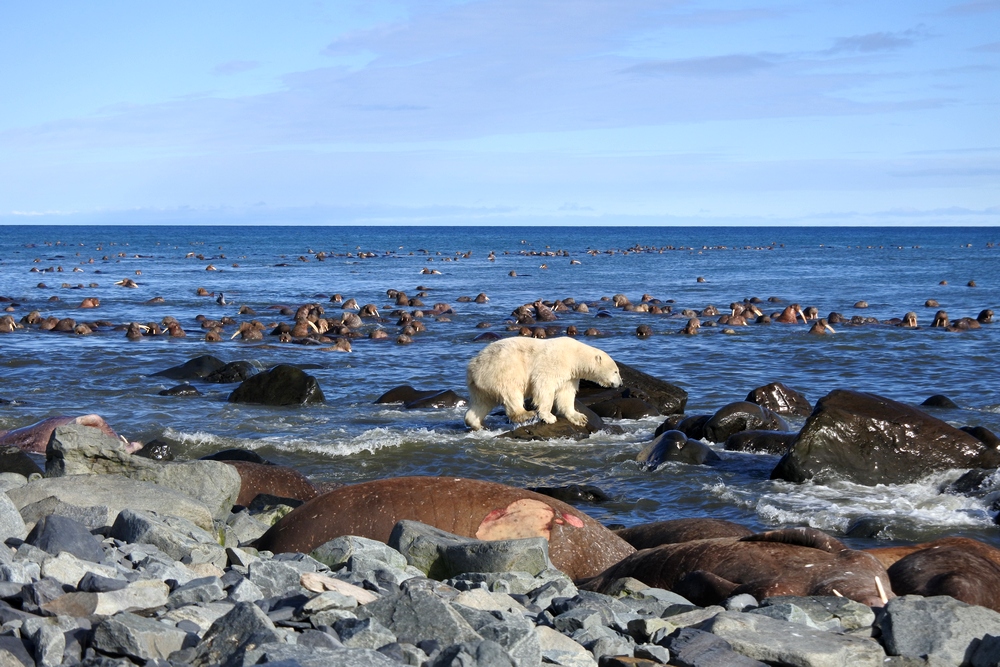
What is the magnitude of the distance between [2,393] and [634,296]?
30497 mm

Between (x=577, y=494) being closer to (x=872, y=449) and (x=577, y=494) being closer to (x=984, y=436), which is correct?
(x=872, y=449)

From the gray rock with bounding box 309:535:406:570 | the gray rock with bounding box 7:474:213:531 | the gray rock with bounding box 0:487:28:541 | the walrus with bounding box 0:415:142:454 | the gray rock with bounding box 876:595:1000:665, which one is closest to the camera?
the gray rock with bounding box 876:595:1000:665

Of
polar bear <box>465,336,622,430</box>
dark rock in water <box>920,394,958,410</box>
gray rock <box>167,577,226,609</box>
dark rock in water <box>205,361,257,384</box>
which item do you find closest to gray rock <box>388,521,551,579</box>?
gray rock <box>167,577,226,609</box>

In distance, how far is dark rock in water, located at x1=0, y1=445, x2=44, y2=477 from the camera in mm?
10828

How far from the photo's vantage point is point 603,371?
1443 centimetres

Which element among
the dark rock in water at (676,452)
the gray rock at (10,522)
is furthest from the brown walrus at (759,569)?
the dark rock in water at (676,452)

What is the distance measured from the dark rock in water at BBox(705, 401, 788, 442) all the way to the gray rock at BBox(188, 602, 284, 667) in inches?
397

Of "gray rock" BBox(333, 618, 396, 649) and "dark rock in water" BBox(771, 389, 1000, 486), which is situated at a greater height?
"gray rock" BBox(333, 618, 396, 649)

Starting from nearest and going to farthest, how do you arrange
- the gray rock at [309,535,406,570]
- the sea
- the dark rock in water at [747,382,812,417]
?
the gray rock at [309,535,406,570] < the sea < the dark rock in water at [747,382,812,417]

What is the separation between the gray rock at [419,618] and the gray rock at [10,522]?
2626 millimetres

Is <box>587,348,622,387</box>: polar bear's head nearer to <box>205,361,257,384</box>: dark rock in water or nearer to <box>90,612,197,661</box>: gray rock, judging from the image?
<box>205,361,257,384</box>: dark rock in water

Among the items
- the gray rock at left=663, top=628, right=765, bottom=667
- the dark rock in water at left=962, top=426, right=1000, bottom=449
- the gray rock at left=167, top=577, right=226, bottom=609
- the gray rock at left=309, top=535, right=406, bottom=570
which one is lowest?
the dark rock in water at left=962, top=426, right=1000, bottom=449

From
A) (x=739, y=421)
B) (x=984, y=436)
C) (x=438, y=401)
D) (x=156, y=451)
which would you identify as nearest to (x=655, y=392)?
(x=739, y=421)

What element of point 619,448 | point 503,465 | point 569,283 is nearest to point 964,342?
point 619,448
